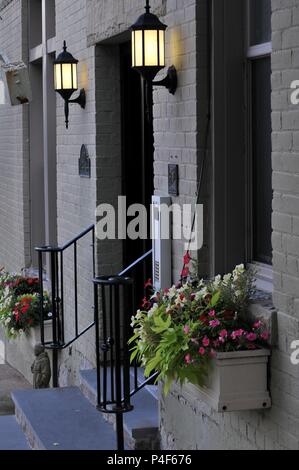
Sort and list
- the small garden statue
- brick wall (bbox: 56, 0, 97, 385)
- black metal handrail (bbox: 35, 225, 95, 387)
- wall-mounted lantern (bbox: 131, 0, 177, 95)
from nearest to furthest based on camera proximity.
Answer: wall-mounted lantern (bbox: 131, 0, 177, 95) < black metal handrail (bbox: 35, 225, 95, 387) < brick wall (bbox: 56, 0, 97, 385) < the small garden statue

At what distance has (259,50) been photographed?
585 centimetres

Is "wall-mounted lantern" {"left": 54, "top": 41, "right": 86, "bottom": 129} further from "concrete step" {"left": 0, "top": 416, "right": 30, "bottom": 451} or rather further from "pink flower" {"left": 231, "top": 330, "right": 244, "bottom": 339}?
"pink flower" {"left": 231, "top": 330, "right": 244, "bottom": 339}

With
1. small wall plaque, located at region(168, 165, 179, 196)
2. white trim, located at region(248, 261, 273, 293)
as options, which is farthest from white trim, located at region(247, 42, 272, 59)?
white trim, located at region(248, 261, 273, 293)

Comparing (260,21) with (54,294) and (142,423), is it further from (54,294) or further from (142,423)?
(54,294)

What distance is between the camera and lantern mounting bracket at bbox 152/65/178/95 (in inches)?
258

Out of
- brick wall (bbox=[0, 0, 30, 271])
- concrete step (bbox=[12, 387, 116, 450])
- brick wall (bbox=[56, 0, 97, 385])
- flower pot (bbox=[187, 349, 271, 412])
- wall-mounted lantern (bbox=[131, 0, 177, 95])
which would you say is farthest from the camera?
brick wall (bbox=[0, 0, 30, 271])

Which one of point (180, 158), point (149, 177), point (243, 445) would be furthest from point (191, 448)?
point (149, 177)

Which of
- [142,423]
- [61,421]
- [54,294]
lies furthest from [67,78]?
[142,423]

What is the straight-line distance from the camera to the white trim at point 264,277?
575 centimetres

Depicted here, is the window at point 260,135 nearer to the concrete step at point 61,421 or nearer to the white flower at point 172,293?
the white flower at point 172,293

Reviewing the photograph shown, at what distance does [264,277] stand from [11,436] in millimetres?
2981

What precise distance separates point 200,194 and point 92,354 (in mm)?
3085

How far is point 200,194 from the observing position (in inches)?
245

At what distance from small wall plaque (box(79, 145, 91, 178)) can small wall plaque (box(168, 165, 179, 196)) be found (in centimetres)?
232
